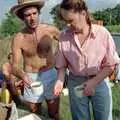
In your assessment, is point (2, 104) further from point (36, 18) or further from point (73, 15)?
point (73, 15)

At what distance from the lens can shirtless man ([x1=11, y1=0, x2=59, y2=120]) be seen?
4500 mm

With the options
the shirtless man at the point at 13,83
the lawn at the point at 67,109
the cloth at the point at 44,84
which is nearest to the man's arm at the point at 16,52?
the cloth at the point at 44,84

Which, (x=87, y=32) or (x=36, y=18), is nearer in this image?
(x=87, y=32)

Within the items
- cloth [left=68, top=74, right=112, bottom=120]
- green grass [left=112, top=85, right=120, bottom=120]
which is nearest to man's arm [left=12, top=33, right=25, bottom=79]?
cloth [left=68, top=74, right=112, bottom=120]

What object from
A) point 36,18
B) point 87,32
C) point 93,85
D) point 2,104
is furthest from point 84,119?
point 2,104

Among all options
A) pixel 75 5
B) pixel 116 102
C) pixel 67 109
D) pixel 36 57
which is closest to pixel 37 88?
pixel 36 57

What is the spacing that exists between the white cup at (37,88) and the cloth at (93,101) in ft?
1.68

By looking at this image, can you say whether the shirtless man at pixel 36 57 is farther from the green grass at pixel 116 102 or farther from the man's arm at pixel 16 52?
the green grass at pixel 116 102

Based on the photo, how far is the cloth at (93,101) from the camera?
3.55 metres

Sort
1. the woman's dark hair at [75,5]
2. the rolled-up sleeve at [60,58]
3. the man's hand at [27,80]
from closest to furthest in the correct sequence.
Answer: the woman's dark hair at [75,5]
the rolled-up sleeve at [60,58]
the man's hand at [27,80]

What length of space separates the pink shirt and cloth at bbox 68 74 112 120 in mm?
118

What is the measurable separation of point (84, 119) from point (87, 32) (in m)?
0.77

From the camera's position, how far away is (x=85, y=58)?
3.43 metres

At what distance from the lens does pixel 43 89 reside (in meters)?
4.40
